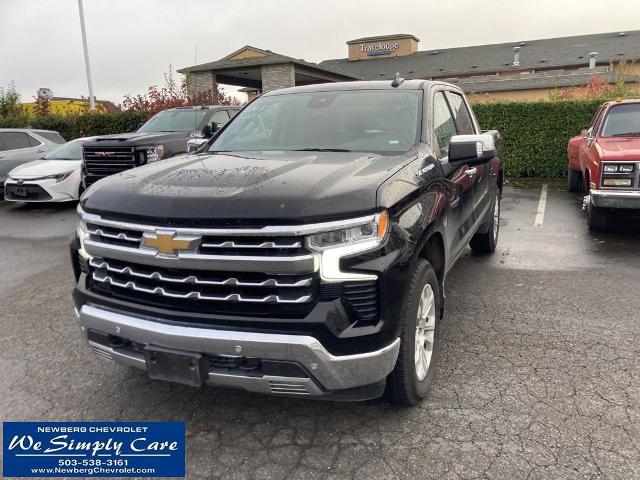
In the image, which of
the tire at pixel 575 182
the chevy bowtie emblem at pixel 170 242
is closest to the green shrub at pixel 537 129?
the tire at pixel 575 182

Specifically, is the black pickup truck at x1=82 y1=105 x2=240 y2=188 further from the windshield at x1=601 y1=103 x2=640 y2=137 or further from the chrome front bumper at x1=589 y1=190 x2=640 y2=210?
the windshield at x1=601 y1=103 x2=640 y2=137

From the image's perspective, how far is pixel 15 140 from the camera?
39.6ft

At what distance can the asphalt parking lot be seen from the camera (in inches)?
100.0

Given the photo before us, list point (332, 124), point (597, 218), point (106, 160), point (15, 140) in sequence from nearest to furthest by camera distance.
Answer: point (332, 124), point (597, 218), point (106, 160), point (15, 140)

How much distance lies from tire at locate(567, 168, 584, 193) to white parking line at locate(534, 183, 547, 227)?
Result: 0.52 m

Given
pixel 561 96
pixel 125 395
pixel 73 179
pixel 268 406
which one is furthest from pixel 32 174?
pixel 561 96

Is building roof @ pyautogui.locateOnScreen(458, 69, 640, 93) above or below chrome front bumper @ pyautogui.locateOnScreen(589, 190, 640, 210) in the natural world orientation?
above

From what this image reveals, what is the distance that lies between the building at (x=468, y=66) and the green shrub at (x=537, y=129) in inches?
235

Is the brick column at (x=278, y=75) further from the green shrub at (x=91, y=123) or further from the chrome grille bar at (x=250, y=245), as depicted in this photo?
the chrome grille bar at (x=250, y=245)

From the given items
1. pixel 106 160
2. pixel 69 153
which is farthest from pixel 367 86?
pixel 69 153

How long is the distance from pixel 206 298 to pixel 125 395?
1205 millimetres

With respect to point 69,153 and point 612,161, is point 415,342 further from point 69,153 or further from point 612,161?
point 69,153

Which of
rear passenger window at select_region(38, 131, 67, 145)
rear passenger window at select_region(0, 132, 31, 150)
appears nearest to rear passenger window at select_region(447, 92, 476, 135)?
rear passenger window at select_region(0, 132, 31, 150)

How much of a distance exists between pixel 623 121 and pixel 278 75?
16615 millimetres
